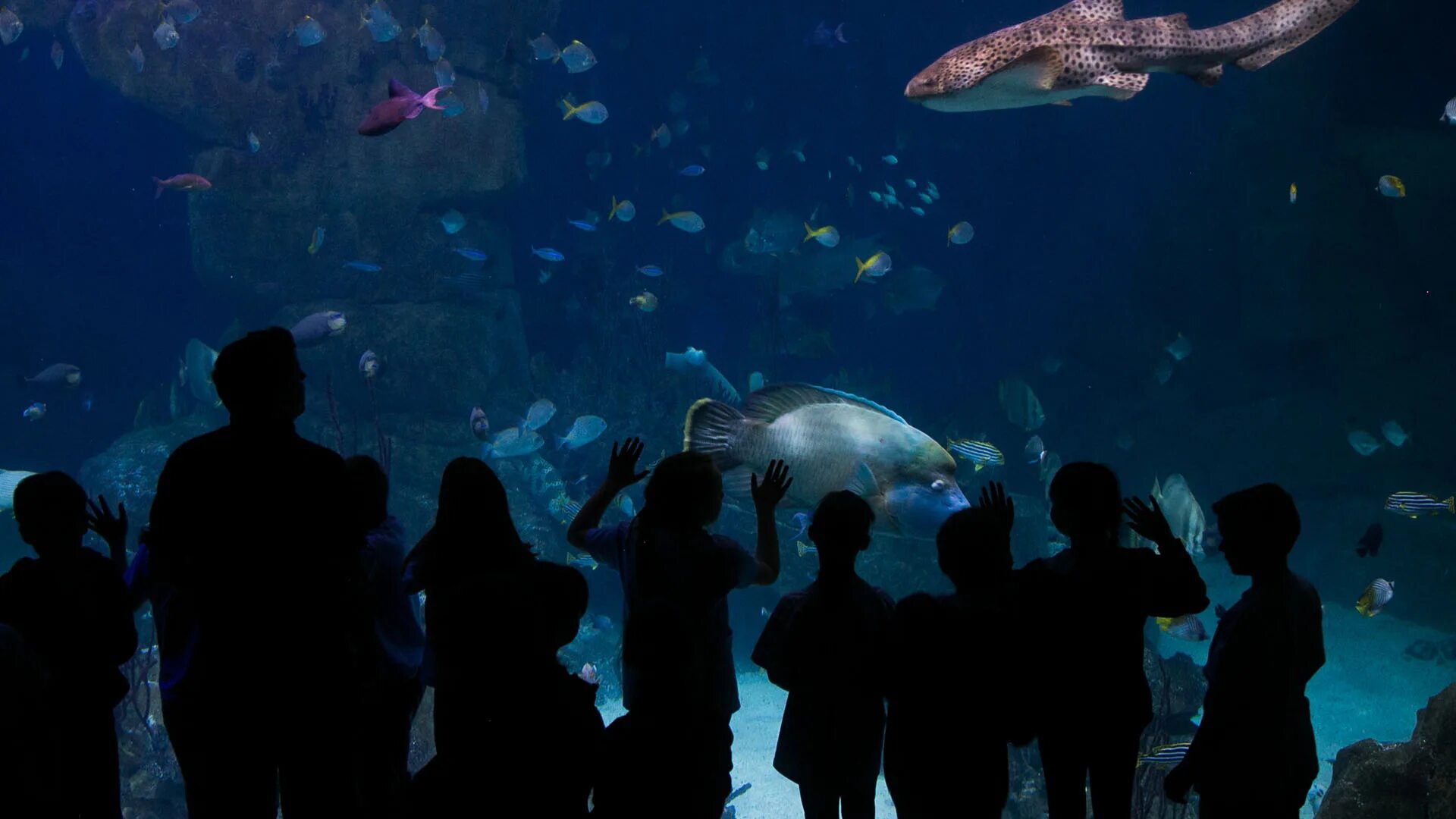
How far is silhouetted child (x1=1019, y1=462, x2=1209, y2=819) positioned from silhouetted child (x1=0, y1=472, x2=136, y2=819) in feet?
8.65

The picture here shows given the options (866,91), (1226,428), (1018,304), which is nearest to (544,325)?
(866,91)

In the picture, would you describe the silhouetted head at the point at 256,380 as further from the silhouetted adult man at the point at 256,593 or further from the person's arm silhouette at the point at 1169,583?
the person's arm silhouette at the point at 1169,583

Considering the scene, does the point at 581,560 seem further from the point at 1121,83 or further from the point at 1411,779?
the point at 1411,779

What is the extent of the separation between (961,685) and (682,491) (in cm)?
98

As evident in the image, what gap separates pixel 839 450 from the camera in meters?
3.32

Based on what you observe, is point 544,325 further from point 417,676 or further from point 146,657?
point 417,676

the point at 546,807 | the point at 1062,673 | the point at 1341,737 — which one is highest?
the point at 1062,673

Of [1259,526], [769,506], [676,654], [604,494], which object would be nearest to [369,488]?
[604,494]

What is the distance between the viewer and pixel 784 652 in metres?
2.23

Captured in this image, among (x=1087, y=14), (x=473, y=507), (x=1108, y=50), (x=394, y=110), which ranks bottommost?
(x=473, y=507)

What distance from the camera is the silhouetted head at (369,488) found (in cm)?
225

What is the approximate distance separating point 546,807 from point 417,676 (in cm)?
75

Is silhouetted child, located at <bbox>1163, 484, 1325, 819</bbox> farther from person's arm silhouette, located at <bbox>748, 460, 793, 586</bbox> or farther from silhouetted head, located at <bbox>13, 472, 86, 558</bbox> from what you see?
silhouetted head, located at <bbox>13, 472, 86, 558</bbox>

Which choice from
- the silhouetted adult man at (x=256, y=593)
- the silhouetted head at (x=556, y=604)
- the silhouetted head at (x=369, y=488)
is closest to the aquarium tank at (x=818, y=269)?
the silhouetted head at (x=556, y=604)
